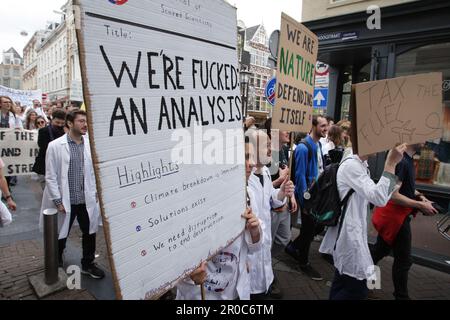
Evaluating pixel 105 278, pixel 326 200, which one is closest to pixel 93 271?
pixel 105 278

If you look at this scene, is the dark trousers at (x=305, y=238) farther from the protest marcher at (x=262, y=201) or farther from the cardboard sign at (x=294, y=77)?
the cardboard sign at (x=294, y=77)

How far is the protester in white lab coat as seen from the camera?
2.44 m

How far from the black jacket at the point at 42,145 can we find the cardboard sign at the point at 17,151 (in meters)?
0.11

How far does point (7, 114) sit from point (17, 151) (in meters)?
3.20

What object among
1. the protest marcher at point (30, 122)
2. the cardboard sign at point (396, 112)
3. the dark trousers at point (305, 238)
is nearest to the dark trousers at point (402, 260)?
the dark trousers at point (305, 238)

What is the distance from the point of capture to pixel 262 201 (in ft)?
7.55

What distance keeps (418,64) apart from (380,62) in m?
1.02

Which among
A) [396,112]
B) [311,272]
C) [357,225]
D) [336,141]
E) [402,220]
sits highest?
[396,112]

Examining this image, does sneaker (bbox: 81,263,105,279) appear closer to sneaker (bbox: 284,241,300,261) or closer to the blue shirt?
sneaker (bbox: 284,241,300,261)

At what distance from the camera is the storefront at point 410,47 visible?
271 inches

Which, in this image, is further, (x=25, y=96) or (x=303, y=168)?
(x=25, y=96)

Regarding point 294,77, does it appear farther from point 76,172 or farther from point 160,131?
point 76,172
